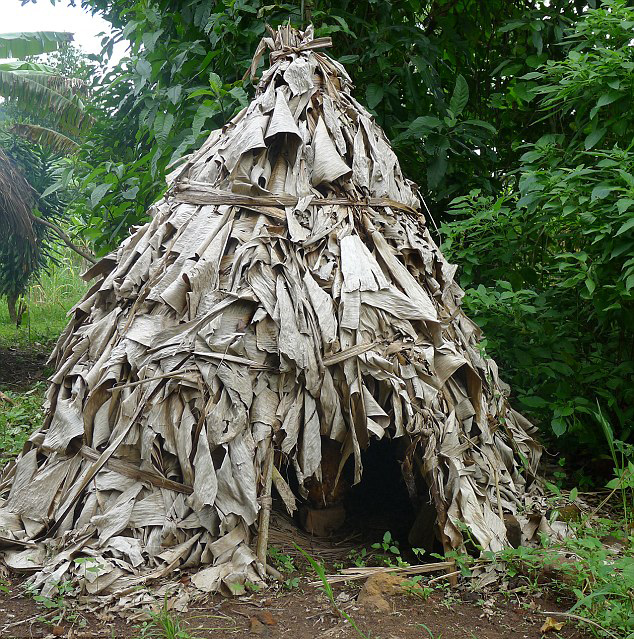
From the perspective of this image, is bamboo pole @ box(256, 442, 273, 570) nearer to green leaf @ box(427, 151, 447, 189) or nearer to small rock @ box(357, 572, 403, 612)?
small rock @ box(357, 572, 403, 612)

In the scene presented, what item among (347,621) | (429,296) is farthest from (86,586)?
(429,296)

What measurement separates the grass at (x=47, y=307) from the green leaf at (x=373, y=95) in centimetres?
678

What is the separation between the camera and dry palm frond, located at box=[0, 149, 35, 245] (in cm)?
870

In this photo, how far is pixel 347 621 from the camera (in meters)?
2.74

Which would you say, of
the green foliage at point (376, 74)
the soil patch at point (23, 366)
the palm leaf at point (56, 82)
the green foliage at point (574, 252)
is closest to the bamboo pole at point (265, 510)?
the green foliage at point (574, 252)

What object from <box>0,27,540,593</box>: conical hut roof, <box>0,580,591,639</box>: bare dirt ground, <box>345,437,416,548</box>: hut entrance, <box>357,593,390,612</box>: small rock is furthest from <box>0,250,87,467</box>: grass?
<box>357,593,390,612</box>: small rock

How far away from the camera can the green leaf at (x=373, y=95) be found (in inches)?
194

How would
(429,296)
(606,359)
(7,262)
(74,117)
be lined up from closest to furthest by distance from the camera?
(429,296) < (606,359) < (7,262) < (74,117)

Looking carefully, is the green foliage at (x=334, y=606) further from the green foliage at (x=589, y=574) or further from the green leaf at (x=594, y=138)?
the green leaf at (x=594, y=138)

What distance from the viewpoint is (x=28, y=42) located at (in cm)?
1395

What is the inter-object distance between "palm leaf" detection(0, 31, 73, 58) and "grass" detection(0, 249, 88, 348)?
13.3ft

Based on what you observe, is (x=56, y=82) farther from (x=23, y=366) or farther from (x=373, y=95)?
(x=373, y=95)

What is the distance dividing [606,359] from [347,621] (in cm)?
271

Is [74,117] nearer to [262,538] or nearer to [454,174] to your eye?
[454,174]
